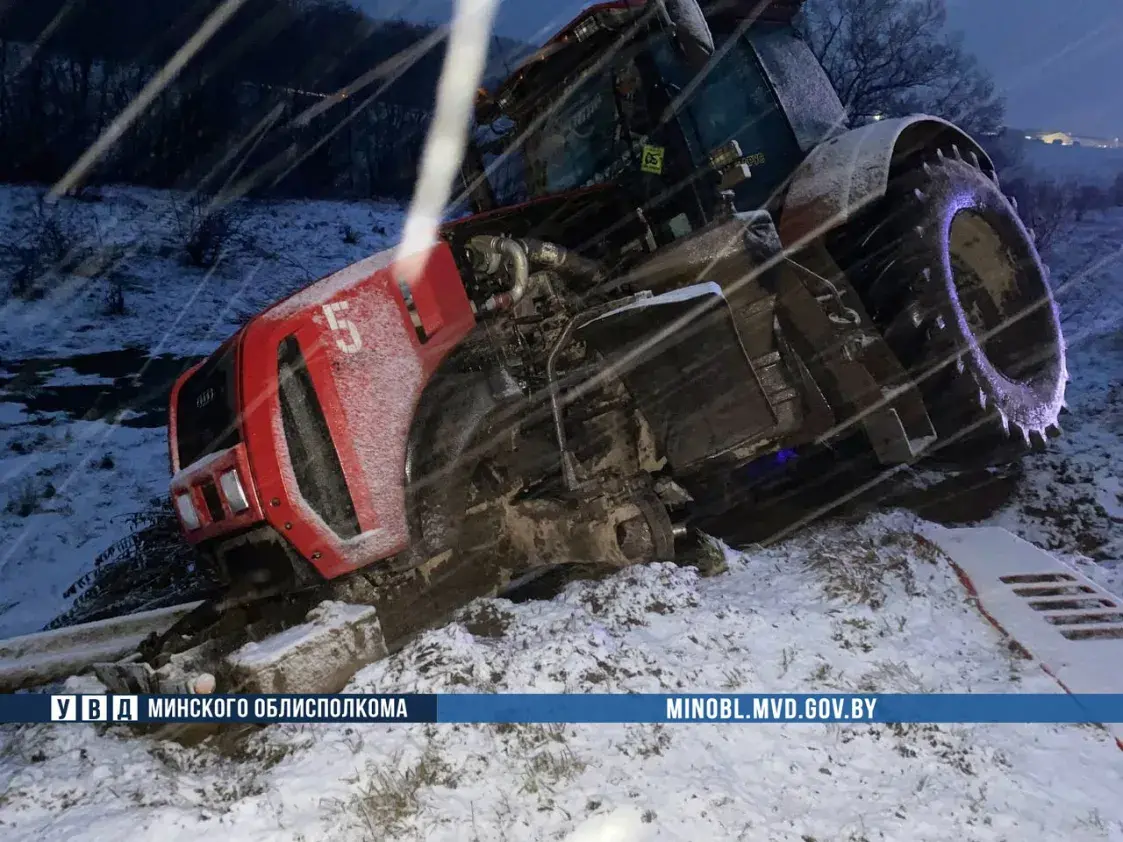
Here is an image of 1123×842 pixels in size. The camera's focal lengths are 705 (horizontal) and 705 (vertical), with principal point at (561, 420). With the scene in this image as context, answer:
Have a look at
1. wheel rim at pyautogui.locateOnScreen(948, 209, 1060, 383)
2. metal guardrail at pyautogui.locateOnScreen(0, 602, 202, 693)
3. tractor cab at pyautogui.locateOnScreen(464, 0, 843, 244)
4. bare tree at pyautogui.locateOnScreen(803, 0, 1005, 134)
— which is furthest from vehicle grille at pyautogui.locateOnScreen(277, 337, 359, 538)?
bare tree at pyautogui.locateOnScreen(803, 0, 1005, 134)

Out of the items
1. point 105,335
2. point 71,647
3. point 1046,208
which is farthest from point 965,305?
point 1046,208

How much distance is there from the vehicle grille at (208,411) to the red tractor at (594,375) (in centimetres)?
2

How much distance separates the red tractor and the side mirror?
1 centimetres

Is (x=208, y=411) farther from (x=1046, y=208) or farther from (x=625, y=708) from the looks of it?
(x=1046, y=208)

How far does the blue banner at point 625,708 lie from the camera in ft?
8.45

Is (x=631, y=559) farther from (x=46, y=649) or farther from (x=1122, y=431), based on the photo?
(x=1122, y=431)

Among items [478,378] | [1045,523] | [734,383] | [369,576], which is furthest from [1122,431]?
[369,576]

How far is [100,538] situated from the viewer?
632 cm

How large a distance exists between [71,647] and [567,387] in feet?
10.1

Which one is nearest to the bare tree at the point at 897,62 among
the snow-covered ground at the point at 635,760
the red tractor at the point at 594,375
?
the red tractor at the point at 594,375

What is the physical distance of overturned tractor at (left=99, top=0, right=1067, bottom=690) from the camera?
9.29 ft

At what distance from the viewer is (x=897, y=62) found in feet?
43.3

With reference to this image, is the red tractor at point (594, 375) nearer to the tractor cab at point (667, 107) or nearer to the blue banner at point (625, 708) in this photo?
the tractor cab at point (667, 107)

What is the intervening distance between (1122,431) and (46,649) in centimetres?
751
